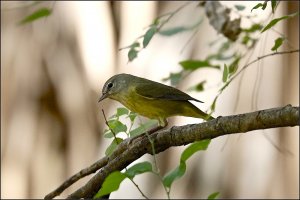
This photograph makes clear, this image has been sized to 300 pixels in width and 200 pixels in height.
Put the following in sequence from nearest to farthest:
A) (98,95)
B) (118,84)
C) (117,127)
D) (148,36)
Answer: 1. (117,127)
2. (148,36)
3. (118,84)
4. (98,95)

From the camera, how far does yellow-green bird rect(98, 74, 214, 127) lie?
1.96 m

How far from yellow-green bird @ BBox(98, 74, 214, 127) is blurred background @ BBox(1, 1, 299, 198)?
137cm

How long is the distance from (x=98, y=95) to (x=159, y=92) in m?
2.06

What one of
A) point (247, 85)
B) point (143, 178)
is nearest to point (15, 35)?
point (143, 178)

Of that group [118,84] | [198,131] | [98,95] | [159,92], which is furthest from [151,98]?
[98,95]

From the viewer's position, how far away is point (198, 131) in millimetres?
1235

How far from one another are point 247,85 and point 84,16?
1060 millimetres

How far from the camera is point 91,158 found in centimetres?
410

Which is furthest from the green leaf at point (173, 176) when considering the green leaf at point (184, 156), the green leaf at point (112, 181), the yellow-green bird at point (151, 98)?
the yellow-green bird at point (151, 98)

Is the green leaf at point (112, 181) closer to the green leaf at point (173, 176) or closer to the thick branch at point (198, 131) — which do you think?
the green leaf at point (173, 176)

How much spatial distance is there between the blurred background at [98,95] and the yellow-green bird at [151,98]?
137cm

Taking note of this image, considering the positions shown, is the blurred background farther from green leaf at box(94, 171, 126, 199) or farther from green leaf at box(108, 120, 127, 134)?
green leaf at box(94, 171, 126, 199)

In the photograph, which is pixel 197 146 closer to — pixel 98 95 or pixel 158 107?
pixel 158 107

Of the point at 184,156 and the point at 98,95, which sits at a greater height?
the point at 98,95
